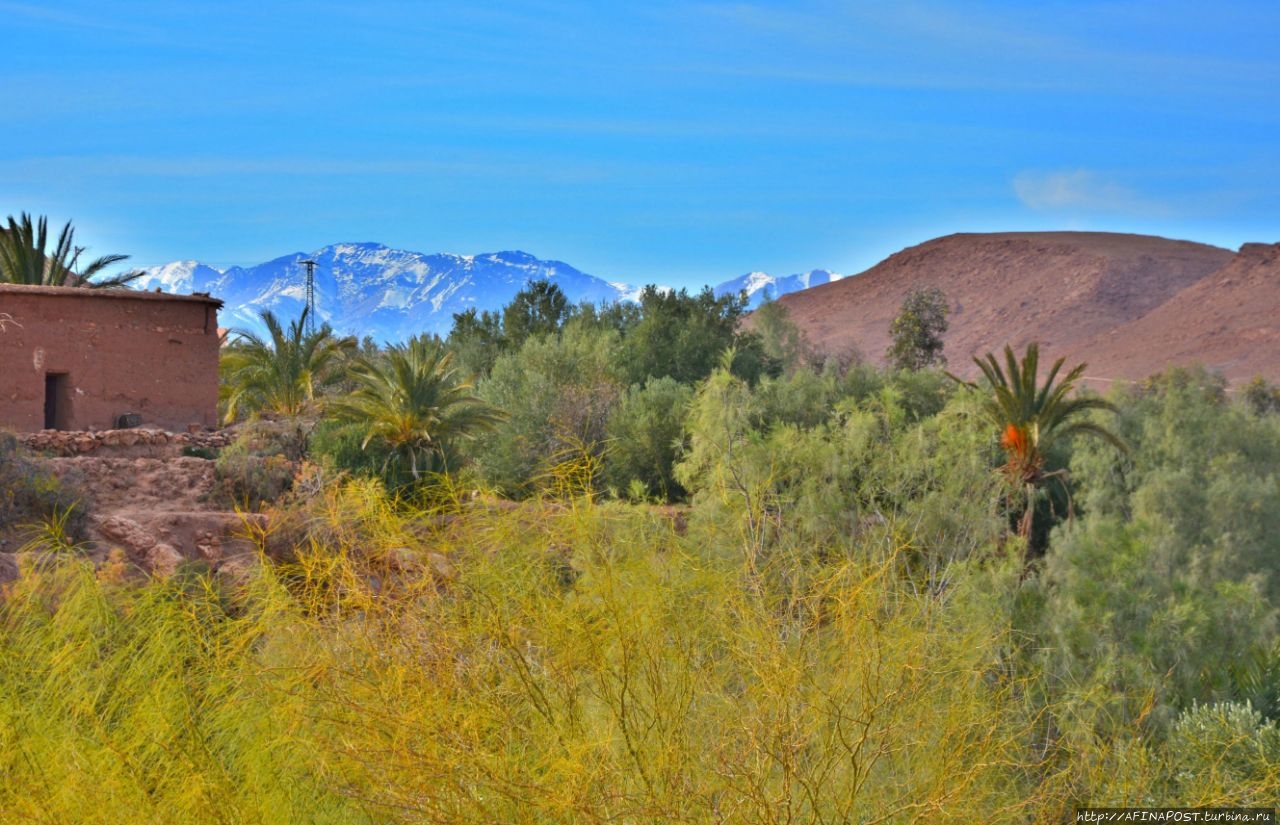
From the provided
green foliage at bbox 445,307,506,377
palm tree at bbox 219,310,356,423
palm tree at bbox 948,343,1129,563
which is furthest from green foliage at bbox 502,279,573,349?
palm tree at bbox 948,343,1129,563

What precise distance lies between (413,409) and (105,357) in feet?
20.5

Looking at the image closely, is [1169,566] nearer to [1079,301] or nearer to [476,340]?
[476,340]

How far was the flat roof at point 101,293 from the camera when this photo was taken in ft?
76.4

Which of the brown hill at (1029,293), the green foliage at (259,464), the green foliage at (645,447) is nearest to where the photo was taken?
the green foliage at (259,464)

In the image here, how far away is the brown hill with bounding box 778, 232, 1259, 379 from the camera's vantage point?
80.2 metres

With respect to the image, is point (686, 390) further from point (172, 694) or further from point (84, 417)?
point (172, 694)

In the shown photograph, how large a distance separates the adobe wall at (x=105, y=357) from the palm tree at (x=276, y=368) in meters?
4.56

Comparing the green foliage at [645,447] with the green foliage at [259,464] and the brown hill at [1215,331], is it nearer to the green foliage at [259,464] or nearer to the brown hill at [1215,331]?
the green foliage at [259,464]

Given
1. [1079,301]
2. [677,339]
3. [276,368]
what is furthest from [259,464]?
[1079,301]

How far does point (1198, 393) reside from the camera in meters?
32.3

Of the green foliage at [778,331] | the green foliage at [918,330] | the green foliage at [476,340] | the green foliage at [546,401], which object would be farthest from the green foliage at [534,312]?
the green foliage at [918,330]

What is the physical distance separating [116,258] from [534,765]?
31.8 meters

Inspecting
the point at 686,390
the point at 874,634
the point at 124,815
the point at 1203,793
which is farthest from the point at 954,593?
the point at 686,390

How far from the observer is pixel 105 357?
78.6 ft
